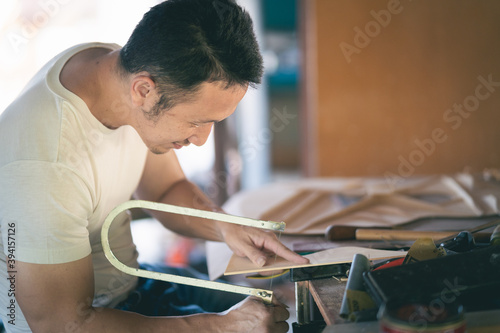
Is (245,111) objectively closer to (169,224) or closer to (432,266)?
(169,224)

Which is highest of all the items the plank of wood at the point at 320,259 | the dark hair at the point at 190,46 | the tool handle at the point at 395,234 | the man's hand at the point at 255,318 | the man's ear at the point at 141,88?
the dark hair at the point at 190,46

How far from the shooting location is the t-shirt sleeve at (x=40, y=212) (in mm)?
925

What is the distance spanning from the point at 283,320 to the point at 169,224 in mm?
575

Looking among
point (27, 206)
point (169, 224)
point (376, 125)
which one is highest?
point (376, 125)

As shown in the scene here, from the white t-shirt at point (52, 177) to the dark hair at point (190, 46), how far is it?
192mm

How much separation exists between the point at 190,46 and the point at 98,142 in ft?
1.15

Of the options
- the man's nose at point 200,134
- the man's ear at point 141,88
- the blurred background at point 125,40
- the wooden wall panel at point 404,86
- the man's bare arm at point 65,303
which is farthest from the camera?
the blurred background at point 125,40

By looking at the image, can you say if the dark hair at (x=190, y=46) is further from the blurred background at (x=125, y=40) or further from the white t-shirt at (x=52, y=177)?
the blurred background at (x=125, y=40)

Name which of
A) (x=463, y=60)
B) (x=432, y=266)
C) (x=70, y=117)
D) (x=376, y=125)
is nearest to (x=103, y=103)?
(x=70, y=117)

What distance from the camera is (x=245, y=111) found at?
435 cm

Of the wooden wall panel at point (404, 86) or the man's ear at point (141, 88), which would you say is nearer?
the man's ear at point (141, 88)

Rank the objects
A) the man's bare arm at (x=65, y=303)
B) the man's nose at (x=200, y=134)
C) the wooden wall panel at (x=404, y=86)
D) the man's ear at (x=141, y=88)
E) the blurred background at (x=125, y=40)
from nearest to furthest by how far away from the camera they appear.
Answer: the man's bare arm at (x=65, y=303) → the man's ear at (x=141, y=88) → the man's nose at (x=200, y=134) → the wooden wall panel at (x=404, y=86) → the blurred background at (x=125, y=40)

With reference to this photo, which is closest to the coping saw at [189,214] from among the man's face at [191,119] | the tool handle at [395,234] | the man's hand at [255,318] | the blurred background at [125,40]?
the man's hand at [255,318]

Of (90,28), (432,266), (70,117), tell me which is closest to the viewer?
(432,266)
